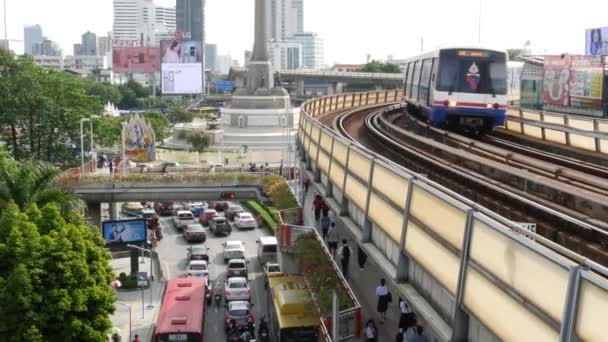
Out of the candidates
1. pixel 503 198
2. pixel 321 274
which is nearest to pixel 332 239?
pixel 321 274

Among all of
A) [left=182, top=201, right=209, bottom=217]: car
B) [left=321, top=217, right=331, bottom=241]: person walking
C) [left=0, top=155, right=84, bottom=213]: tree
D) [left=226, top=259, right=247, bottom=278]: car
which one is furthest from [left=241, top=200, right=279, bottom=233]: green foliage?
[left=321, top=217, right=331, bottom=241]: person walking

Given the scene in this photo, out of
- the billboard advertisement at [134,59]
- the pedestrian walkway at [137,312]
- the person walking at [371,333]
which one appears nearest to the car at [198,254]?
the pedestrian walkway at [137,312]

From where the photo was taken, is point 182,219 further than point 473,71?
Yes

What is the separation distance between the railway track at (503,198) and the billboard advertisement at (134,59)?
11829 centimetres

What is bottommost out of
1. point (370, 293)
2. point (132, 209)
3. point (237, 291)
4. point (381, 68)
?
point (132, 209)

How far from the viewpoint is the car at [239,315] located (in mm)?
23748

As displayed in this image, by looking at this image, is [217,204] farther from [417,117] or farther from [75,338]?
[75,338]

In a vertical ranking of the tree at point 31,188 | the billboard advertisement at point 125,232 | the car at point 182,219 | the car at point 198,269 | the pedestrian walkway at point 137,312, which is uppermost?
the tree at point 31,188

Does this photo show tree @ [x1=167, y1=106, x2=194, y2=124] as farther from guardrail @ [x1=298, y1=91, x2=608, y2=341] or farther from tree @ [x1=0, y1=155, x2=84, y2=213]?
guardrail @ [x1=298, y1=91, x2=608, y2=341]

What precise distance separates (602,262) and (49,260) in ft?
36.2

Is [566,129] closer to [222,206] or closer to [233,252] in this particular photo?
[233,252]

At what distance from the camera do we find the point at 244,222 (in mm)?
44344

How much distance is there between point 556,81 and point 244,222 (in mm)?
19345

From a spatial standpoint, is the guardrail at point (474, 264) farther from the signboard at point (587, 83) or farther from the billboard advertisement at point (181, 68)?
the billboard advertisement at point (181, 68)
